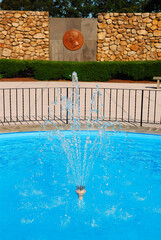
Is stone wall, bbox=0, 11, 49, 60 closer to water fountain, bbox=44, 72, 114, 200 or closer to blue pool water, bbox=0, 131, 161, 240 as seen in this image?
water fountain, bbox=44, 72, 114, 200

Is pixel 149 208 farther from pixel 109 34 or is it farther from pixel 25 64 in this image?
pixel 109 34

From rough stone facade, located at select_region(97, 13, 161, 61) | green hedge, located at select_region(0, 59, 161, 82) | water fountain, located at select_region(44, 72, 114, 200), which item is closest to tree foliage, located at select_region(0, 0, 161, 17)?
rough stone facade, located at select_region(97, 13, 161, 61)

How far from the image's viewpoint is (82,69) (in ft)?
73.7

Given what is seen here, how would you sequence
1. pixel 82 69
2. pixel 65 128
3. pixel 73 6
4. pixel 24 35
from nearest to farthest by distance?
pixel 65 128 < pixel 82 69 < pixel 24 35 < pixel 73 6

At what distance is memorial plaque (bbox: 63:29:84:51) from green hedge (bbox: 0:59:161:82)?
2799mm

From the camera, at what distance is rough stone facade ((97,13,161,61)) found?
2539cm

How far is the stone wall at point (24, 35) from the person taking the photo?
25.1 meters

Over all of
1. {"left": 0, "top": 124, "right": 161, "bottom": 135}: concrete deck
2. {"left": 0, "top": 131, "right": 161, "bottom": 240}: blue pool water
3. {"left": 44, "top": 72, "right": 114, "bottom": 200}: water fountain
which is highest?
{"left": 0, "top": 124, "right": 161, "bottom": 135}: concrete deck

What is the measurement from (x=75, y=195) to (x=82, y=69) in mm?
17279

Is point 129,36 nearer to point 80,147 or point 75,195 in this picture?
point 80,147

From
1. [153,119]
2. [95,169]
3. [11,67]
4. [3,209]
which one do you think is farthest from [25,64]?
[3,209]

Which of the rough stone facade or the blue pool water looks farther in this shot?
the rough stone facade

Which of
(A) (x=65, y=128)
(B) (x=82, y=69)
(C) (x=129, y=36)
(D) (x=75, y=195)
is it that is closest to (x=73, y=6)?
(C) (x=129, y=36)

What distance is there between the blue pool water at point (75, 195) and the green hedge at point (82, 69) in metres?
14.1
